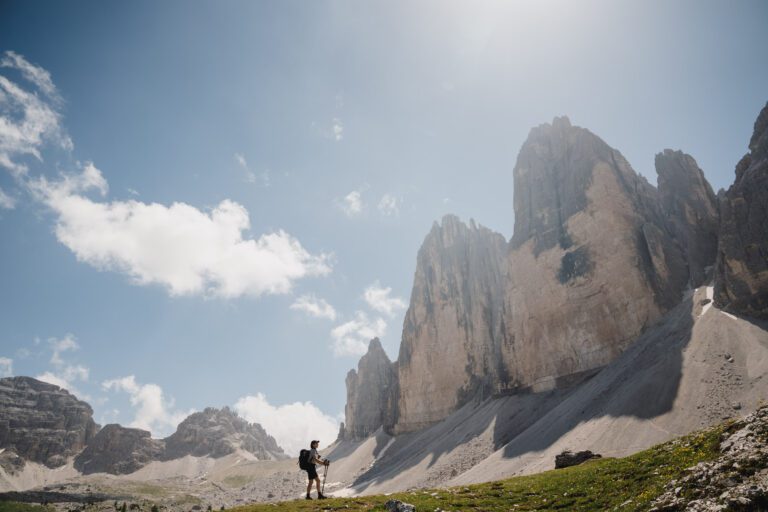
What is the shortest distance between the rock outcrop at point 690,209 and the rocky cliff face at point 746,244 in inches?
398

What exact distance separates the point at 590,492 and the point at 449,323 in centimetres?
9811

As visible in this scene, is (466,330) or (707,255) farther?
(466,330)

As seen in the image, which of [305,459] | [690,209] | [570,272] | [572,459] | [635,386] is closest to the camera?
[305,459]

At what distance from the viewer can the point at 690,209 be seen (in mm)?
70312

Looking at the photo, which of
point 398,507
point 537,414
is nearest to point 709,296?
point 537,414

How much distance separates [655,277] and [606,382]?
19714mm

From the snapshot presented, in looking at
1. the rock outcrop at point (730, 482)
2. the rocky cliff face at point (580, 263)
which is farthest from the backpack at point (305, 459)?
the rocky cliff face at point (580, 263)

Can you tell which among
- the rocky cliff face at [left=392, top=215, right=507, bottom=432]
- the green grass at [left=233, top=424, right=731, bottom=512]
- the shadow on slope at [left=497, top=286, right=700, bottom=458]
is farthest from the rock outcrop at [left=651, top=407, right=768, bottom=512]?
the rocky cliff face at [left=392, top=215, right=507, bottom=432]

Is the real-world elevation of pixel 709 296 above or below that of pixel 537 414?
above

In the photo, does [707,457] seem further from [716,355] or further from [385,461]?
[385,461]

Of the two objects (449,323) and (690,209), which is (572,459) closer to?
(690,209)

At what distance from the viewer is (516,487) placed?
20531 millimetres

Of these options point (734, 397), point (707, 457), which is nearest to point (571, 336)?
point (734, 397)

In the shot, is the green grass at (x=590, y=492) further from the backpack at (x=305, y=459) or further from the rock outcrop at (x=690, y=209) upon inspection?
the rock outcrop at (x=690, y=209)
